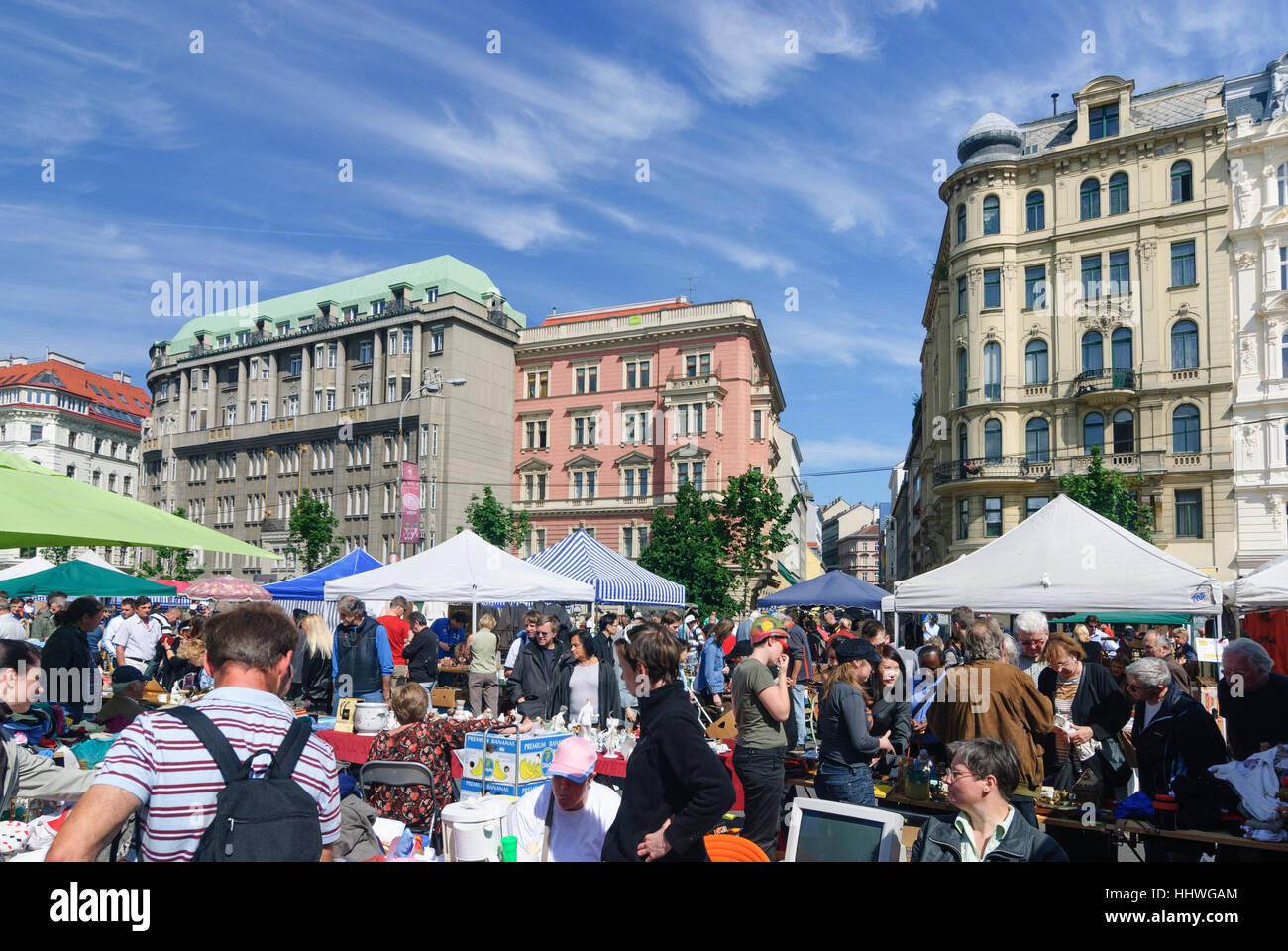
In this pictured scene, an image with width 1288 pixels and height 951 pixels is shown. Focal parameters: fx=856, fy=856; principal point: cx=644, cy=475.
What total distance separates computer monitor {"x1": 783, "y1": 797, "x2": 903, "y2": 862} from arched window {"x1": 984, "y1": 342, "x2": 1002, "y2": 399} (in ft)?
127

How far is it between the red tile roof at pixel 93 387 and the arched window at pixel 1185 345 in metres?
80.2

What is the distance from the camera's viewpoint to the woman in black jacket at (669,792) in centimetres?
336

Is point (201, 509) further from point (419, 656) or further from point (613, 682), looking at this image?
point (613, 682)

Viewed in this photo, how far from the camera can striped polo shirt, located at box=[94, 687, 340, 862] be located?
2307mm

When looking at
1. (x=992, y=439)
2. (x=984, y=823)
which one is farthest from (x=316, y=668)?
(x=992, y=439)

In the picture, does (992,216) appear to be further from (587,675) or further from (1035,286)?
(587,675)

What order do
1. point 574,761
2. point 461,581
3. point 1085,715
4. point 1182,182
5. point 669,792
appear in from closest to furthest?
point 669,792
point 574,761
point 1085,715
point 461,581
point 1182,182

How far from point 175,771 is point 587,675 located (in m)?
6.86

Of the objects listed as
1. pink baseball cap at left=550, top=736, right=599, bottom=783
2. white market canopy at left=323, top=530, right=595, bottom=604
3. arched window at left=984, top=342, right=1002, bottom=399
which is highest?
arched window at left=984, top=342, right=1002, bottom=399

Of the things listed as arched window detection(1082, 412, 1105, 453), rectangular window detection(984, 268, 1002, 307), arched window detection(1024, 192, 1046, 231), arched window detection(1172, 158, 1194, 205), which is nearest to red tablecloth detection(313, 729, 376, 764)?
arched window detection(1082, 412, 1105, 453)

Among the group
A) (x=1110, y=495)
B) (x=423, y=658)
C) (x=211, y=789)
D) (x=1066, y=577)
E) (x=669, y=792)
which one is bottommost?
(x=423, y=658)

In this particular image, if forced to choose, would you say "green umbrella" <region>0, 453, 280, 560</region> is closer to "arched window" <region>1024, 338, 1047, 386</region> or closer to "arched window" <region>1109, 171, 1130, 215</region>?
"arched window" <region>1024, 338, 1047, 386</region>

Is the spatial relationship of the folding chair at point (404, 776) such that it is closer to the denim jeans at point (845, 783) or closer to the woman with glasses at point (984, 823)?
the denim jeans at point (845, 783)

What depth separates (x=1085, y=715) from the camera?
22.2 ft
